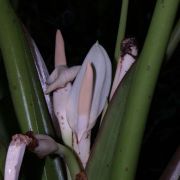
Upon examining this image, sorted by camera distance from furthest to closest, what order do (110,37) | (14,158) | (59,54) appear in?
(110,37) → (59,54) → (14,158)

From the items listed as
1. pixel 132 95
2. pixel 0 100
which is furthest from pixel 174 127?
pixel 132 95

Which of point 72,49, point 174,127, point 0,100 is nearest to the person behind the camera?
point 0,100

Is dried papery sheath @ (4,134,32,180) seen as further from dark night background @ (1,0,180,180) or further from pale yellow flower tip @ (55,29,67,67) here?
dark night background @ (1,0,180,180)

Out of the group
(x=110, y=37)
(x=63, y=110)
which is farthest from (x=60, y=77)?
(x=110, y=37)

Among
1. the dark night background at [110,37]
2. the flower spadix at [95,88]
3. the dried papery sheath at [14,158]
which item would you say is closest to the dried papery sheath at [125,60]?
the flower spadix at [95,88]

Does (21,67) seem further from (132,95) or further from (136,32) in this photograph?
(136,32)

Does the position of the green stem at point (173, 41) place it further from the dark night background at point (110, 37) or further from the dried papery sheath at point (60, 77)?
the dark night background at point (110, 37)

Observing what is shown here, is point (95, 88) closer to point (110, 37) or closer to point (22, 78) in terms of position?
point (22, 78)
